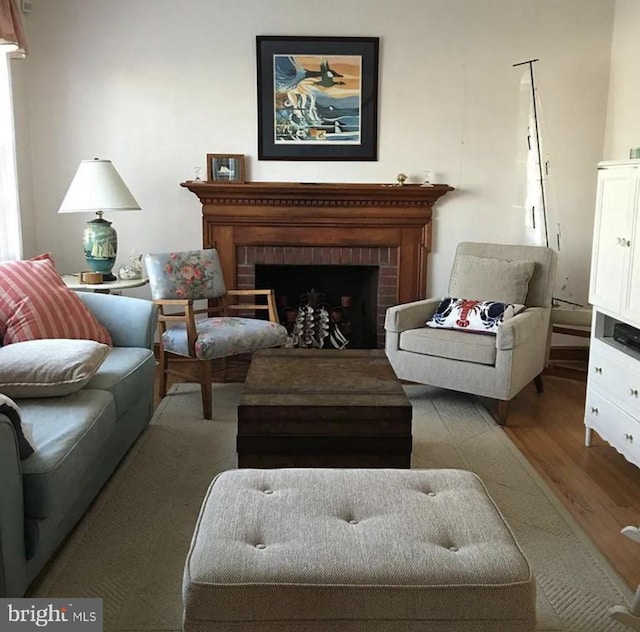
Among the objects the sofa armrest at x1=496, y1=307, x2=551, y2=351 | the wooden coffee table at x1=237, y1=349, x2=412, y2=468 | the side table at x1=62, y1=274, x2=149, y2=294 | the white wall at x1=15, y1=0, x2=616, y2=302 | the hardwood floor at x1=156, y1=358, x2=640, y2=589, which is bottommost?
the hardwood floor at x1=156, y1=358, x2=640, y2=589

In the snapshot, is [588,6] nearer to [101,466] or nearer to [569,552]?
[569,552]

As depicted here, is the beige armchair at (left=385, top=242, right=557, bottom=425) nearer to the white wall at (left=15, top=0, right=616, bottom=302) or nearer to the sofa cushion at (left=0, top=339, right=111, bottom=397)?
the white wall at (left=15, top=0, right=616, bottom=302)

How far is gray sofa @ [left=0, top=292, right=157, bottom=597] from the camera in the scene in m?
1.90

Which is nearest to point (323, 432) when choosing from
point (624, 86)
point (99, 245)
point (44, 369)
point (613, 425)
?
point (44, 369)

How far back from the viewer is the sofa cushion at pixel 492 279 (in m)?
3.96

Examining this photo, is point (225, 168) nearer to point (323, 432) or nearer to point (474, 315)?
point (474, 315)

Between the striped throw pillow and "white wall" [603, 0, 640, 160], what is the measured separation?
3133 millimetres

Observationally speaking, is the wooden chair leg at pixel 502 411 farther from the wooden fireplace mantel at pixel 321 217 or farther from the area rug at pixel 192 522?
the wooden fireplace mantel at pixel 321 217

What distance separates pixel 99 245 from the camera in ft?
12.9

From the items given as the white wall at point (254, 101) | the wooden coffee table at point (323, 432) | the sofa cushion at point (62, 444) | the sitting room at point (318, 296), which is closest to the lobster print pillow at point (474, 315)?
the sitting room at point (318, 296)

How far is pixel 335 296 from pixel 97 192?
172 centimetres

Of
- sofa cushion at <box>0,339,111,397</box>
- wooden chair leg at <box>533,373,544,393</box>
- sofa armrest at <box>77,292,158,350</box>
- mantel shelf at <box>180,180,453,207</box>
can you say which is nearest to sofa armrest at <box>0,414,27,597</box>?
sofa cushion at <box>0,339,111,397</box>

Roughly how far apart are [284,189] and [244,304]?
79 centimetres

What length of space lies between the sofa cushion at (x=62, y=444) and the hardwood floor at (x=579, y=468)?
1.73 m
